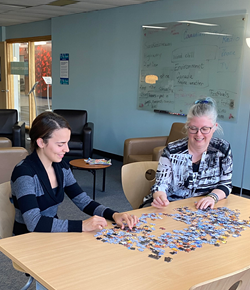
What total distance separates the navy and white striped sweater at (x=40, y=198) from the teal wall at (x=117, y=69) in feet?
10.9

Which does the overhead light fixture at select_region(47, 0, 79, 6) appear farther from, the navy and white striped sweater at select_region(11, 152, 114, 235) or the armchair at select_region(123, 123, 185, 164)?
the navy and white striped sweater at select_region(11, 152, 114, 235)

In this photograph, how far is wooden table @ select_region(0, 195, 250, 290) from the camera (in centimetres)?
124

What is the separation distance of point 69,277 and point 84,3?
581cm

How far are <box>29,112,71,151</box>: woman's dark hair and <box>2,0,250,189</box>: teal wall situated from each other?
3.40 meters

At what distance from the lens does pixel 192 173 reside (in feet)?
7.41

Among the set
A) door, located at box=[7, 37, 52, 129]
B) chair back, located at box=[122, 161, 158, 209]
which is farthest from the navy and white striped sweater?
door, located at box=[7, 37, 52, 129]

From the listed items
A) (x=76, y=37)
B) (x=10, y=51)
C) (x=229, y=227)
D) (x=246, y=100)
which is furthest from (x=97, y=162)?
(x=10, y=51)

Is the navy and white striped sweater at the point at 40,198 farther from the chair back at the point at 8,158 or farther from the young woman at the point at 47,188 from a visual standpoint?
the chair back at the point at 8,158

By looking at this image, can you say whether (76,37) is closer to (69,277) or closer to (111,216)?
(111,216)

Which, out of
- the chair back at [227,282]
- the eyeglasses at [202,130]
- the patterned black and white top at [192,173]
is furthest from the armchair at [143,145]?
the chair back at [227,282]

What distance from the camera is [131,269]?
1.33 m

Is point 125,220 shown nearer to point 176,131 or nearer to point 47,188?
point 47,188

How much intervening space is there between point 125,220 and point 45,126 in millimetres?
659

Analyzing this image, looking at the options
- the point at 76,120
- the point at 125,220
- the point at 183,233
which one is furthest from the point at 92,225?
the point at 76,120
